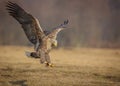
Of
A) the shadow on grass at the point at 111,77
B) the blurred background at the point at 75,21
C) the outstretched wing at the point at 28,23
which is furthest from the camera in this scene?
the blurred background at the point at 75,21

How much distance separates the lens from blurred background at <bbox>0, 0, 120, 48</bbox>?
104ft

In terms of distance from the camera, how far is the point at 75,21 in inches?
1293

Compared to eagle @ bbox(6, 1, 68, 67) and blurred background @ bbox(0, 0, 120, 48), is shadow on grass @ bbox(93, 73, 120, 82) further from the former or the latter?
blurred background @ bbox(0, 0, 120, 48)

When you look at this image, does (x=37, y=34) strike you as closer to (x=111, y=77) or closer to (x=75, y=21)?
(x=111, y=77)

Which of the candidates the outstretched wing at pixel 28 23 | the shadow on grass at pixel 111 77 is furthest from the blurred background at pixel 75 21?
the outstretched wing at pixel 28 23

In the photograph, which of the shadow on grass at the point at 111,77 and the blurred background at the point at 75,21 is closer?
the shadow on grass at the point at 111,77

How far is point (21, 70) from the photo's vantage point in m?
14.3

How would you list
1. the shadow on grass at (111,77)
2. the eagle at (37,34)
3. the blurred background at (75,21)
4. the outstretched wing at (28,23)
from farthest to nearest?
the blurred background at (75,21)
the shadow on grass at (111,77)
the eagle at (37,34)
the outstretched wing at (28,23)

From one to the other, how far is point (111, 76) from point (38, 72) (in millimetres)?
2415

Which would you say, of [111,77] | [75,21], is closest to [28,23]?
[111,77]

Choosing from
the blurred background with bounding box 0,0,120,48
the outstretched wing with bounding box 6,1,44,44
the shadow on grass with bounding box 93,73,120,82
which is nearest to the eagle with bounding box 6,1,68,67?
the outstretched wing with bounding box 6,1,44,44

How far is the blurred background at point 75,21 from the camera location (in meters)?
31.6

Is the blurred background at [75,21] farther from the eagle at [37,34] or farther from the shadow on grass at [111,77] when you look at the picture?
the eagle at [37,34]

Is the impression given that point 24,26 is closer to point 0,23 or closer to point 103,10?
point 0,23
